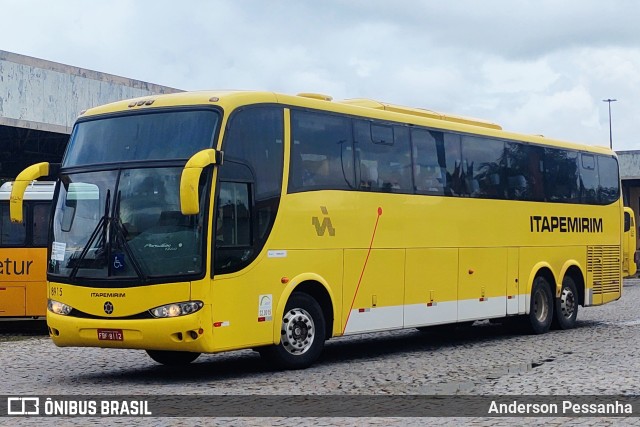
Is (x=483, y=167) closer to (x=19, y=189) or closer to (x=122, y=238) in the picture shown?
(x=122, y=238)

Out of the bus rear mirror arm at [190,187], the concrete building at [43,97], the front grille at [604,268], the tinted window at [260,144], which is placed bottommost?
the front grille at [604,268]

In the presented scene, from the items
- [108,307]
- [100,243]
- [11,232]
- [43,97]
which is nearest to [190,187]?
[100,243]

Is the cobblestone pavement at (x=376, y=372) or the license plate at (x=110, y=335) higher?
the license plate at (x=110, y=335)

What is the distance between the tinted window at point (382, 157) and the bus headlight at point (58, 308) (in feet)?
14.6

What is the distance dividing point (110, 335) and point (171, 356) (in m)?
2.17

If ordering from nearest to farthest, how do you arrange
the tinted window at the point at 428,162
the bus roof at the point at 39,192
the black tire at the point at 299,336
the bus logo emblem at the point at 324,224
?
the black tire at the point at 299,336 < the bus logo emblem at the point at 324,224 < the tinted window at the point at 428,162 < the bus roof at the point at 39,192

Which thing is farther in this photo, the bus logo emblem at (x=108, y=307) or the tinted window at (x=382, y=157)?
the tinted window at (x=382, y=157)

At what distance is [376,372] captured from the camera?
1417cm

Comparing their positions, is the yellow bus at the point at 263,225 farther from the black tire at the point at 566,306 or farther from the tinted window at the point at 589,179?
the tinted window at the point at 589,179

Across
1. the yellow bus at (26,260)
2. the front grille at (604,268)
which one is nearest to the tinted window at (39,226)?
the yellow bus at (26,260)

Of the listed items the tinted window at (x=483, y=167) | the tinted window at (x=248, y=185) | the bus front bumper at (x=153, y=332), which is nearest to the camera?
Answer: the bus front bumper at (x=153, y=332)

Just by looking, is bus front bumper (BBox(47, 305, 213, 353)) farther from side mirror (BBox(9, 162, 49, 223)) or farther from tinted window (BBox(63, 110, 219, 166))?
tinted window (BBox(63, 110, 219, 166))

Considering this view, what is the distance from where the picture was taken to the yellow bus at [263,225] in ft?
43.1

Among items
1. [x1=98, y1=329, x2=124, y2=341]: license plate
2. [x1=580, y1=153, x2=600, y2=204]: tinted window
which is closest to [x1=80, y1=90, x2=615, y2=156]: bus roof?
[x1=580, y1=153, x2=600, y2=204]: tinted window
